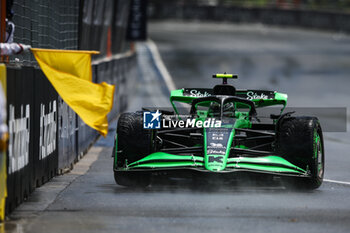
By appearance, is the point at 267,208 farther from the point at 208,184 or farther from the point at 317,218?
the point at 208,184

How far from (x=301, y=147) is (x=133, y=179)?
213 cm

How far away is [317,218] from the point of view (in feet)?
31.1

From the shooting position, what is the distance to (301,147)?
11547 millimetres

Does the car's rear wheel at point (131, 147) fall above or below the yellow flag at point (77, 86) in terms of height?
below

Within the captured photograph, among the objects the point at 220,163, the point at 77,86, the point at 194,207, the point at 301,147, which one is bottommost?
the point at 194,207

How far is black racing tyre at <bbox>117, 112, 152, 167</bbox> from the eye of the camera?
38.6ft

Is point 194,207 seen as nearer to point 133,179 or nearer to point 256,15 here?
point 133,179

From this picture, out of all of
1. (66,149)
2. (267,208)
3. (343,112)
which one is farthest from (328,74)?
(267,208)

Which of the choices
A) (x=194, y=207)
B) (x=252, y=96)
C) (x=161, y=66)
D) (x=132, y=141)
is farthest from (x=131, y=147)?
(x=161, y=66)

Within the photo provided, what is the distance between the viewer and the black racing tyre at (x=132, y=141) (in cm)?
1176

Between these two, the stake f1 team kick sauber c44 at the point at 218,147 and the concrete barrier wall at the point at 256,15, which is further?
the concrete barrier wall at the point at 256,15

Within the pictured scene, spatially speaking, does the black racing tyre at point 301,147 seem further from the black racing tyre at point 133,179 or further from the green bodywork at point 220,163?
the black racing tyre at point 133,179

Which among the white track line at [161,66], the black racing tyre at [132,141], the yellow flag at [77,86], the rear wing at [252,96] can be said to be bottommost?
the white track line at [161,66]

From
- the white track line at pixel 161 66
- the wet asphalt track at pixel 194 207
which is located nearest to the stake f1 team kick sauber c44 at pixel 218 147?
the wet asphalt track at pixel 194 207
